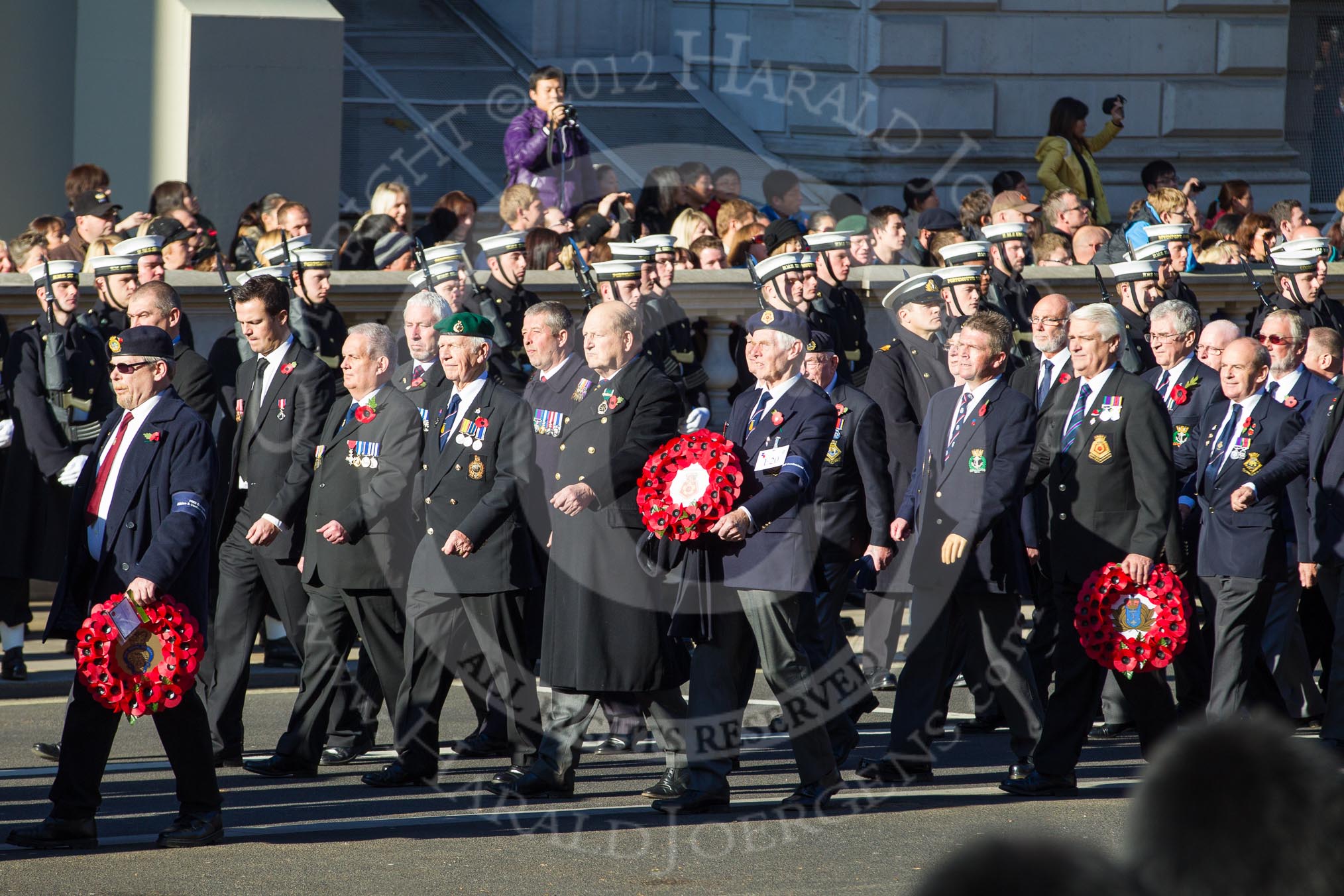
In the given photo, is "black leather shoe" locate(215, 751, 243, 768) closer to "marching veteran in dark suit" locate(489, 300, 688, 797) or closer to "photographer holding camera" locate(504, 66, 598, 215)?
"marching veteran in dark suit" locate(489, 300, 688, 797)

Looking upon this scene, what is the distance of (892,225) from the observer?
1333 cm

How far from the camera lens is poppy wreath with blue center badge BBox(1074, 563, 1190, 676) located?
7230 mm

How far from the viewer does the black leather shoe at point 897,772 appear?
25.3 ft

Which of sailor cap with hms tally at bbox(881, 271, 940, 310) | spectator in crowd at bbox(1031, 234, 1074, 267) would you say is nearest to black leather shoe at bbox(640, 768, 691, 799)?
sailor cap with hms tally at bbox(881, 271, 940, 310)

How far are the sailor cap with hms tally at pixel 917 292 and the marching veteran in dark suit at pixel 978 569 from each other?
2357 millimetres

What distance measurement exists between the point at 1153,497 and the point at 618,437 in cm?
207

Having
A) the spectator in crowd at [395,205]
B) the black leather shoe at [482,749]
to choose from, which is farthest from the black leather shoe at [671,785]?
the spectator in crowd at [395,205]

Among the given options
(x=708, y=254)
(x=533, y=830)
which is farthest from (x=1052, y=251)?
(x=533, y=830)

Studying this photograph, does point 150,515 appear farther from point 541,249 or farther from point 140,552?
point 541,249

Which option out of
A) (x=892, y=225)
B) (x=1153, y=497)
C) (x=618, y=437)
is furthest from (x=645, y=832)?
(x=892, y=225)

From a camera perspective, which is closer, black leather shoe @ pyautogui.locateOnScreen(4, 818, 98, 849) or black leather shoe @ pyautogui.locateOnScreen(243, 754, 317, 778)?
black leather shoe @ pyautogui.locateOnScreen(4, 818, 98, 849)

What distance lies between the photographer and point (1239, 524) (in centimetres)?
844

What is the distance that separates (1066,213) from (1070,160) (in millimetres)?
Answer: 2258

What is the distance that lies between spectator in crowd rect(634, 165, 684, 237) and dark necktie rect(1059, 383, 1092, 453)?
19.7 feet
